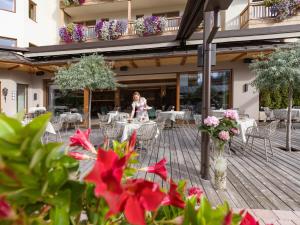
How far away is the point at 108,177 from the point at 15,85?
1391cm

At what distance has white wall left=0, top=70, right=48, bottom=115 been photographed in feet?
39.3

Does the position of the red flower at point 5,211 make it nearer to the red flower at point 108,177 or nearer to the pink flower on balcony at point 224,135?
the red flower at point 108,177

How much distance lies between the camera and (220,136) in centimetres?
367

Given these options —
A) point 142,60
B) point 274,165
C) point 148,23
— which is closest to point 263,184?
point 274,165

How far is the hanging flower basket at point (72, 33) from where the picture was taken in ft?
46.3

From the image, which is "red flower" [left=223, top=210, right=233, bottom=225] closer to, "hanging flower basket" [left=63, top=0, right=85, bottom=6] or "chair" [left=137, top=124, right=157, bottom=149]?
"chair" [left=137, top=124, right=157, bottom=149]

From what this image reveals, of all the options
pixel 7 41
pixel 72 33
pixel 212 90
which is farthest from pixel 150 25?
pixel 7 41

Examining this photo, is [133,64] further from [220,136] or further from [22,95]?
[220,136]

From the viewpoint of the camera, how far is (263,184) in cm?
389

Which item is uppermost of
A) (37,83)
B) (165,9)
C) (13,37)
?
(165,9)

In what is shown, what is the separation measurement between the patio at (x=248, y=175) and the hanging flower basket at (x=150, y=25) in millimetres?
8130

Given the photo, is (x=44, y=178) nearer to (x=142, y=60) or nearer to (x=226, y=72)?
(x=142, y=60)

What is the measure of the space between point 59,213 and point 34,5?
1751 cm

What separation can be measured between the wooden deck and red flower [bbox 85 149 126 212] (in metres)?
1.79
